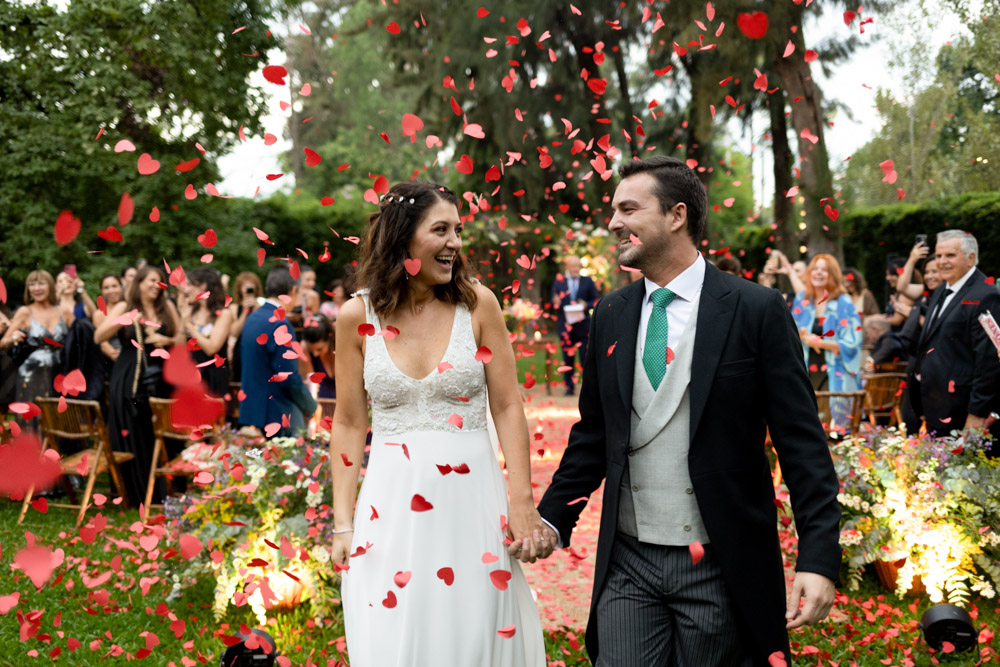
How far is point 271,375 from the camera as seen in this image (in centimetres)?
647

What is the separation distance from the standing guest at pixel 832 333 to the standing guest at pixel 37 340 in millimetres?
6855

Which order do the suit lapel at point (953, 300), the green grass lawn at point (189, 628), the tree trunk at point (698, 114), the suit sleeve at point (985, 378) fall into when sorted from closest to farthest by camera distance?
the green grass lawn at point (189, 628) → the suit sleeve at point (985, 378) → the suit lapel at point (953, 300) → the tree trunk at point (698, 114)

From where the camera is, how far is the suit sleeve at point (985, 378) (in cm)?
536

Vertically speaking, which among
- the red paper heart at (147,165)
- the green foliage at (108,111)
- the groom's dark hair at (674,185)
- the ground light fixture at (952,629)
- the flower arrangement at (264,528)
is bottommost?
the ground light fixture at (952,629)

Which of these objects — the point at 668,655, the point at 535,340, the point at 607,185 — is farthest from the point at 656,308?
the point at 607,185

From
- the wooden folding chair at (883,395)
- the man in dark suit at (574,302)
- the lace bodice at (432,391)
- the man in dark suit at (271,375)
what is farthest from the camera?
the man in dark suit at (574,302)

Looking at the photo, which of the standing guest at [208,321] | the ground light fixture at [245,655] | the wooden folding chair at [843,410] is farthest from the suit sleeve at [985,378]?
the standing guest at [208,321]

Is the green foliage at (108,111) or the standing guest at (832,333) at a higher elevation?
the green foliage at (108,111)

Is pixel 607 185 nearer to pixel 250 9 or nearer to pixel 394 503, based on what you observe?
pixel 250 9

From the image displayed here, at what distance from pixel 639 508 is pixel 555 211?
17.7 metres

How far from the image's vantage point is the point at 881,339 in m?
8.67

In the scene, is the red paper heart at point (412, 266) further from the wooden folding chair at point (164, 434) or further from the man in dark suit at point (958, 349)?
the wooden folding chair at point (164, 434)

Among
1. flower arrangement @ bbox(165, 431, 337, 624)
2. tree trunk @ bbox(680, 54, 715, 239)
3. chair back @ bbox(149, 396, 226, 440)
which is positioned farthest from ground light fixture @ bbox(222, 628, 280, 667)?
tree trunk @ bbox(680, 54, 715, 239)

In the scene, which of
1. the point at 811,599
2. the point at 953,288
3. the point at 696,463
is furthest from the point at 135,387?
the point at 811,599
